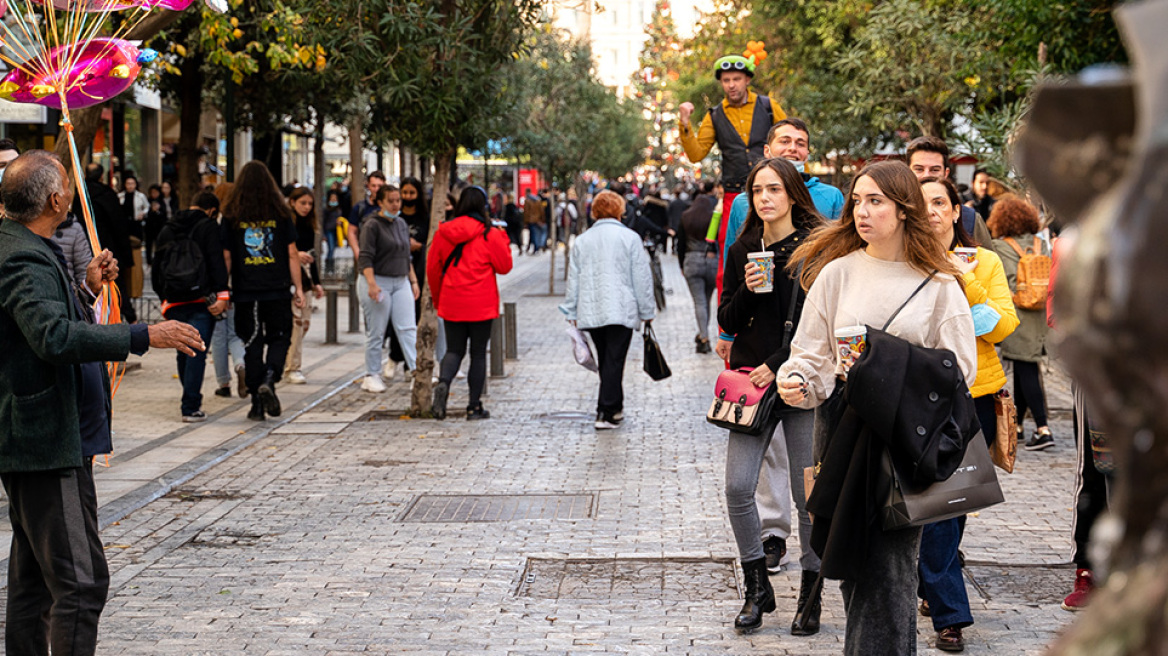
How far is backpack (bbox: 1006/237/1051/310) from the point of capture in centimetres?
941

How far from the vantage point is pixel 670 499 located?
8.23 metres

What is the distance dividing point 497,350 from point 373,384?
1538 mm

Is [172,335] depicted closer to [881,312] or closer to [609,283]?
[881,312]

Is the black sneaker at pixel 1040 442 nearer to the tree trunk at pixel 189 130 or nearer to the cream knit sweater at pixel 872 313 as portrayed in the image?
the cream knit sweater at pixel 872 313

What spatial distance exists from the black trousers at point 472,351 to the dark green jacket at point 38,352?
7286mm

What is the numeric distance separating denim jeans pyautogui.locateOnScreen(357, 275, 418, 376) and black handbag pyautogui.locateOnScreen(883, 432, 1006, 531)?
29.2 feet

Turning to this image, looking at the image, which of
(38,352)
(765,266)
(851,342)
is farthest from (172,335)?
(765,266)

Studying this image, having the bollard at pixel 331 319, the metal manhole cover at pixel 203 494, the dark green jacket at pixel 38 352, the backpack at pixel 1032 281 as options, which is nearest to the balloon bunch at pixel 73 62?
the metal manhole cover at pixel 203 494

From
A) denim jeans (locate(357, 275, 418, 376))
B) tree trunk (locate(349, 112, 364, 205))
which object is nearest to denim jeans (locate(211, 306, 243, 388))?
denim jeans (locate(357, 275, 418, 376))

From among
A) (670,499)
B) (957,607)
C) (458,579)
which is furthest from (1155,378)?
(670,499)

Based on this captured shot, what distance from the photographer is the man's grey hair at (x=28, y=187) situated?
4.35 metres

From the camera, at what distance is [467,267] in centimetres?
1157

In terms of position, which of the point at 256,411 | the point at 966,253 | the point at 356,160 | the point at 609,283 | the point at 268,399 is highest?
the point at 356,160

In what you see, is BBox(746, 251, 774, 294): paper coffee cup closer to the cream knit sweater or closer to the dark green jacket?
the cream knit sweater
